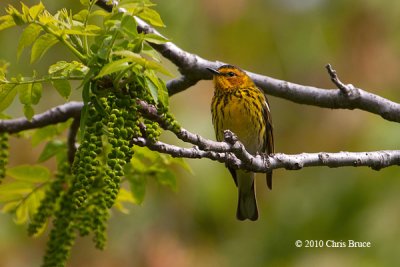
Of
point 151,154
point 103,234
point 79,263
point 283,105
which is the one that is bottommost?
point 103,234

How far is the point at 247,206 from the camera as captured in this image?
537 centimetres

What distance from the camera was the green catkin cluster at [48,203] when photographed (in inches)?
129

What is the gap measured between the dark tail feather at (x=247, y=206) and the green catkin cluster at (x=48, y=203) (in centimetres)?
212

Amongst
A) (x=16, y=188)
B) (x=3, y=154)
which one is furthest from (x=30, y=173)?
(x=3, y=154)

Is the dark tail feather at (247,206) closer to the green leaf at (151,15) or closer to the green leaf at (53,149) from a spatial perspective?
the green leaf at (53,149)

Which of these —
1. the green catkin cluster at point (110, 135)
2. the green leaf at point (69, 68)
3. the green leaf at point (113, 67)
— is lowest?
the green catkin cluster at point (110, 135)

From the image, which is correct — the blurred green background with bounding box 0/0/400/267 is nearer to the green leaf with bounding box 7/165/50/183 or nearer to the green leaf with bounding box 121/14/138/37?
the green leaf with bounding box 7/165/50/183

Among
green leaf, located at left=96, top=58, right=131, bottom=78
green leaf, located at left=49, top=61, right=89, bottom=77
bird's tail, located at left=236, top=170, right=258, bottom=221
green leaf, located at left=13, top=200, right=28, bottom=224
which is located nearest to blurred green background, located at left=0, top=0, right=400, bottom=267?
bird's tail, located at left=236, top=170, right=258, bottom=221

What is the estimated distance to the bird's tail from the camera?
5.32 metres

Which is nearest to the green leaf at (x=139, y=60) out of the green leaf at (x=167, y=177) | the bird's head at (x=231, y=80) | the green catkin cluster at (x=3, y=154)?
the green catkin cluster at (x=3, y=154)

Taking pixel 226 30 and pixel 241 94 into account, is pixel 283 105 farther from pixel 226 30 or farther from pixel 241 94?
pixel 241 94

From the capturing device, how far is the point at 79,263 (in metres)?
6.79

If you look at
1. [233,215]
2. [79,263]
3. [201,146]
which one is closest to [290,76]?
[233,215]

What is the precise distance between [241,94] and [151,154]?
1.44 m
